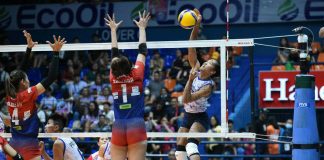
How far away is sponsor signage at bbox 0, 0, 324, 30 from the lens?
65.4 ft

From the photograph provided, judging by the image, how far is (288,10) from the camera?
1998 centimetres

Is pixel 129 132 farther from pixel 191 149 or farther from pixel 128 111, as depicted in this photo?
pixel 191 149

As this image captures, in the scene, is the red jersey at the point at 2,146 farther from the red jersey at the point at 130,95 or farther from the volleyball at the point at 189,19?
the volleyball at the point at 189,19

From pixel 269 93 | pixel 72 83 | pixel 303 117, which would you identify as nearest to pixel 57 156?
pixel 303 117

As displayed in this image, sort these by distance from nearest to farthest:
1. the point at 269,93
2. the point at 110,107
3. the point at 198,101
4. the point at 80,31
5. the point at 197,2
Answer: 1. the point at 198,101
2. the point at 269,93
3. the point at 110,107
4. the point at 197,2
5. the point at 80,31

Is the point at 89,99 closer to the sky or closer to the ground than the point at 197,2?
closer to the ground

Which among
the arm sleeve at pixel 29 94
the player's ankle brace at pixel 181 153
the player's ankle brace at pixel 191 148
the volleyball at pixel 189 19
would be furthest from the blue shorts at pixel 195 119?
the arm sleeve at pixel 29 94

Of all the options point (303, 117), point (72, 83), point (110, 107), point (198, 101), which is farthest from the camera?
point (72, 83)

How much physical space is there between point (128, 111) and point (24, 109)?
4.80ft

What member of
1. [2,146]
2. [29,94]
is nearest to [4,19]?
[29,94]

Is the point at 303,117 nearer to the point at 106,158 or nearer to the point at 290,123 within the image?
the point at 106,158

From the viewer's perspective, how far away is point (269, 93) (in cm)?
1490

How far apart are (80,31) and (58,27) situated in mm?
747

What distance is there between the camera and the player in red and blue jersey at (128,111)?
8414mm
